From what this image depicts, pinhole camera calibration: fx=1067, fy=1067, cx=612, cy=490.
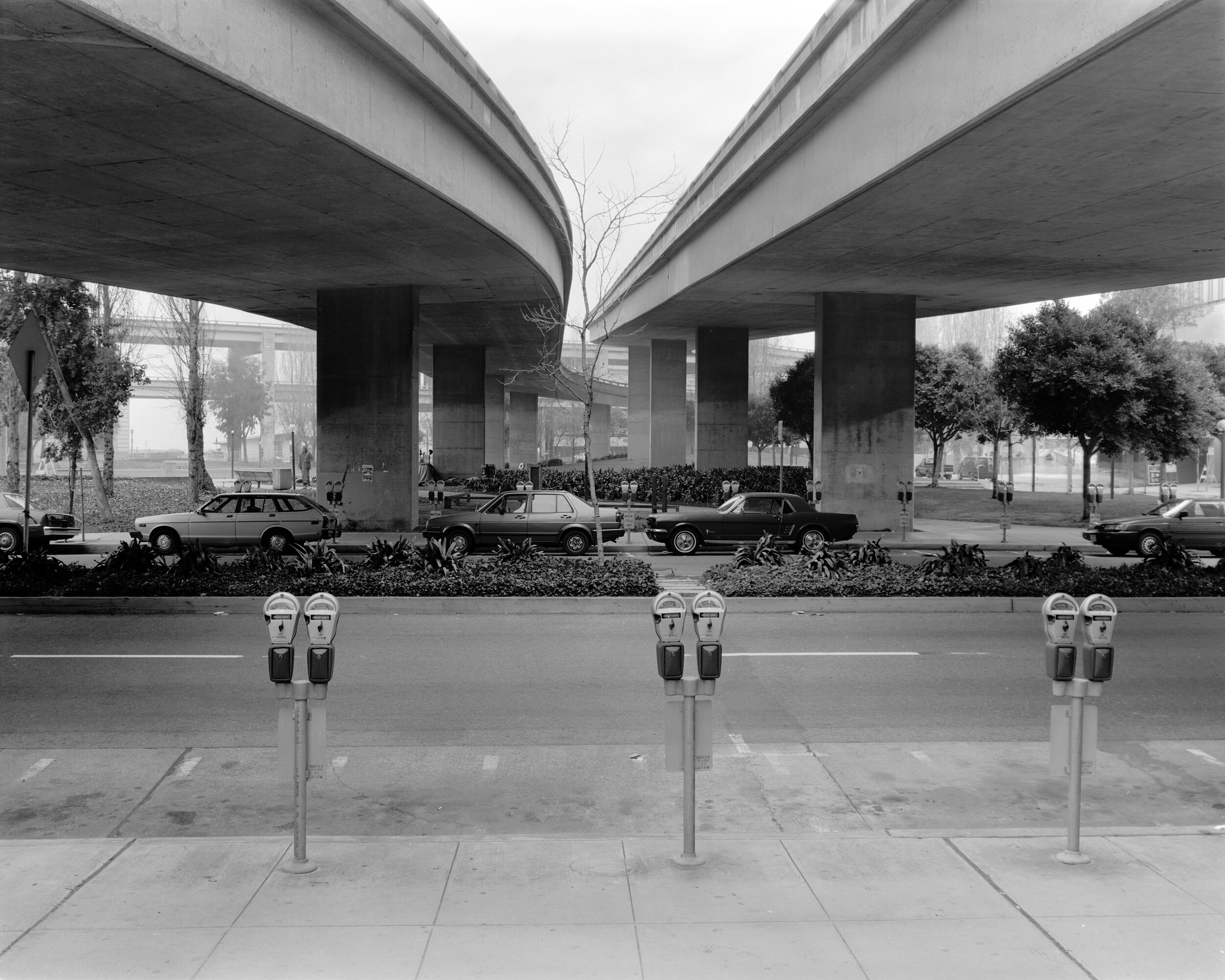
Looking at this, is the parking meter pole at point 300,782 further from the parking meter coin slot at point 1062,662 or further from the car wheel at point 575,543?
the car wheel at point 575,543

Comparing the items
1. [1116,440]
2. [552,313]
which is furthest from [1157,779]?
[552,313]

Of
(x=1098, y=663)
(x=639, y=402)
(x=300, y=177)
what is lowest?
(x=1098, y=663)

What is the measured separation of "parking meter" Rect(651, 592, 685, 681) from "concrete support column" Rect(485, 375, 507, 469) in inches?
2668

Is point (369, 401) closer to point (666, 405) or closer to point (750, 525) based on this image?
point (750, 525)

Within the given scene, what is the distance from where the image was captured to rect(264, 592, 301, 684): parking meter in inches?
209

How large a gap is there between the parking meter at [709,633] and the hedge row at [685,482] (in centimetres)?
3300

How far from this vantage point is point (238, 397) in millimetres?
98625

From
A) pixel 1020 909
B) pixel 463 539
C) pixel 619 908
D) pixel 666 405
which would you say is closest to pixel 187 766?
pixel 619 908

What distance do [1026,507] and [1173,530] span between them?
17.9 m

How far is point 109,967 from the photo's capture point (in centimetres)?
437

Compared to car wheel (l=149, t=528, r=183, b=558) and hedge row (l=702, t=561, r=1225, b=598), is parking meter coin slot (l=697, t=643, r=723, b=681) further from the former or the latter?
car wheel (l=149, t=528, r=183, b=558)

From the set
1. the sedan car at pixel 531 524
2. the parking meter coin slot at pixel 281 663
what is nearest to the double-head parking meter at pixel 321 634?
the parking meter coin slot at pixel 281 663

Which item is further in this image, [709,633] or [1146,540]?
[1146,540]

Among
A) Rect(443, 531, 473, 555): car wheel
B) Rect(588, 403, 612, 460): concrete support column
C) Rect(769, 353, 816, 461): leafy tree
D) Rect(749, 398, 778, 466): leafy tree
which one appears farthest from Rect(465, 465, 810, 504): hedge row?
Rect(588, 403, 612, 460): concrete support column
